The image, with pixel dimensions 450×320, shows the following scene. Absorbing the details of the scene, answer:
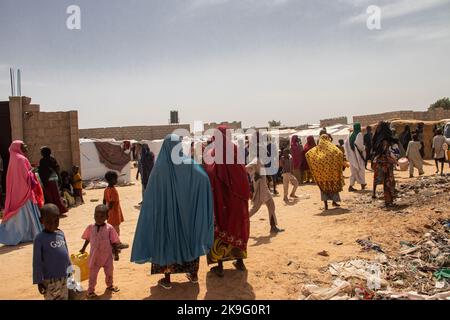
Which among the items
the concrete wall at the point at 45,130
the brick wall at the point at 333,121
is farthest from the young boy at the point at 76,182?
the brick wall at the point at 333,121

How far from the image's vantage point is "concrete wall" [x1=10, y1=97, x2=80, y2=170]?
37.2 feet

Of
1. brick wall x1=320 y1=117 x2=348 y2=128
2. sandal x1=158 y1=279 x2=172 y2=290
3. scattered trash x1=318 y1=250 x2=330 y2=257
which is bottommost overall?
sandal x1=158 y1=279 x2=172 y2=290

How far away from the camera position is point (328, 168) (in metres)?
8.27

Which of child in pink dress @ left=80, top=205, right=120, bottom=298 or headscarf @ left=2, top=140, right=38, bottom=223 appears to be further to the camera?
headscarf @ left=2, top=140, right=38, bottom=223

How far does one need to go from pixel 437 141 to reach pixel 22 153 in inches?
474

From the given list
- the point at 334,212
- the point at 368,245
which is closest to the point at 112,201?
the point at 368,245

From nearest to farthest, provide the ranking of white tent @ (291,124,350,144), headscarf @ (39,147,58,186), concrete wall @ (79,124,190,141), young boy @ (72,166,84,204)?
1. headscarf @ (39,147,58,186)
2. young boy @ (72,166,84,204)
3. white tent @ (291,124,350,144)
4. concrete wall @ (79,124,190,141)

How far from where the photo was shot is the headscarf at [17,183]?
6770mm

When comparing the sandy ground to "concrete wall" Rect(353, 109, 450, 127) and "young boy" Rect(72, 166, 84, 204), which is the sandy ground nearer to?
"young boy" Rect(72, 166, 84, 204)

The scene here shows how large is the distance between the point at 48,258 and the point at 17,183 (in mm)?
4036

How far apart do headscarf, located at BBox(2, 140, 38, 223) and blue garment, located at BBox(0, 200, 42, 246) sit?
94mm

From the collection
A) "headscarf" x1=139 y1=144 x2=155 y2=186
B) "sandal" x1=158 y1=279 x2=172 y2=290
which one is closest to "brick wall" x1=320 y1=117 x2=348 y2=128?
"headscarf" x1=139 y1=144 x2=155 y2=186

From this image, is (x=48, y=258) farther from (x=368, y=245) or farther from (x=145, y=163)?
(x=145, y=163)
